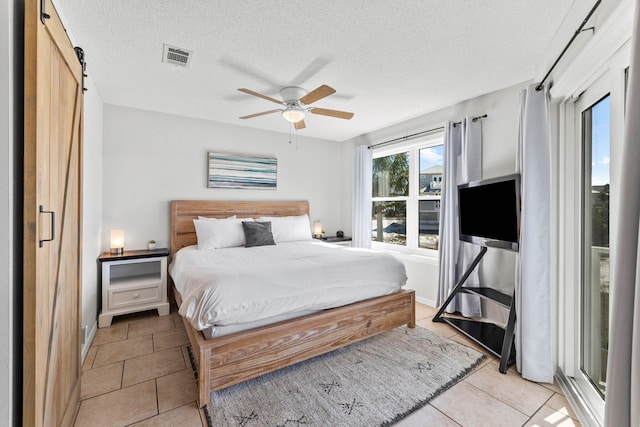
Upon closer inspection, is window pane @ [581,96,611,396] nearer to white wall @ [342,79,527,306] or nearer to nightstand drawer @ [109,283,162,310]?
white wall @ [342,79,527,306]

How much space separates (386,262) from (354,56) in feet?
5.92

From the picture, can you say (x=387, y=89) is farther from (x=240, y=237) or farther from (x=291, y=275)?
(x=240, y=237)

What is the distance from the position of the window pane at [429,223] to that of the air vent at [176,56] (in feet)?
10.3

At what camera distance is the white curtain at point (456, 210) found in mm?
3004

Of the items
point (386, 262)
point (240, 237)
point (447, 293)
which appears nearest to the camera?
point (386, 262)

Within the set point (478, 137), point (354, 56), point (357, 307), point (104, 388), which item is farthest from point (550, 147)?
point (104, 388)

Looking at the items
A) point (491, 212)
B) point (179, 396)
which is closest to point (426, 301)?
point (491, 212)

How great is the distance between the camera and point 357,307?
2404mm

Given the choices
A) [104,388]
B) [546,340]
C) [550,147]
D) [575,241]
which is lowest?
[104,388]

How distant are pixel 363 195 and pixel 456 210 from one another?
63.9 inches

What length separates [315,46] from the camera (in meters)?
2.10

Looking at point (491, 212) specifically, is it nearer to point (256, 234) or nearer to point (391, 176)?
point (391, 176)

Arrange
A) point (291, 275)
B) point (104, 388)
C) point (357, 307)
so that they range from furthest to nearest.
A: point (357, 307) → point (291, 275) → point (104, 388)

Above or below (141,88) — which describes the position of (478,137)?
below
